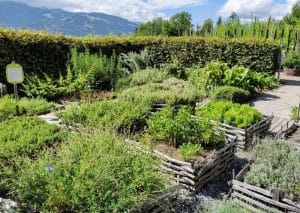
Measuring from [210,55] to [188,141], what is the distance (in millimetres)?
9312

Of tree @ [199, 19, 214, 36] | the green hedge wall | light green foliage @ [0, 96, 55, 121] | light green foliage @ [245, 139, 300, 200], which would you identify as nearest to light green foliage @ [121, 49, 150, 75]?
the green hedge wall

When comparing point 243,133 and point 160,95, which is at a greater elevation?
point 160,95

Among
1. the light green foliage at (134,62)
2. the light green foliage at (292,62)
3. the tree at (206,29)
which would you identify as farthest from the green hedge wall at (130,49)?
the tree at (206,29)

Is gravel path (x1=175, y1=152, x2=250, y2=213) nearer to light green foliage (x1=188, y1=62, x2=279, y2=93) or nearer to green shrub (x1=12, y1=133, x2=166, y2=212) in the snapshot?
green shrub (x1=12, y1=133, x2=166, y2=212)

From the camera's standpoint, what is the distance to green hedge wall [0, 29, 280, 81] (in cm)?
1028

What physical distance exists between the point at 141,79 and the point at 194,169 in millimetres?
6349

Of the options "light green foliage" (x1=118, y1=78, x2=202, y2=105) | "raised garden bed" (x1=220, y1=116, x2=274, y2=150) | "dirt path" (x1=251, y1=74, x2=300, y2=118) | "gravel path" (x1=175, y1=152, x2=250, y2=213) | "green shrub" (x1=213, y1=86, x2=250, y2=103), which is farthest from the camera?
"green shrub" (x1=213, y1=86, x2=250, y2=103)

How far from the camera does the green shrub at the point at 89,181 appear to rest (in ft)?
10.8

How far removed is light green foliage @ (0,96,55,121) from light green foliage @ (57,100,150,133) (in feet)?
3.71

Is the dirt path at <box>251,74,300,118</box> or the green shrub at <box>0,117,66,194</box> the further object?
the dirt path at <box>251,74,300,118</box>

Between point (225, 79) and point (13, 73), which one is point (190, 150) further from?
point (225, 79)

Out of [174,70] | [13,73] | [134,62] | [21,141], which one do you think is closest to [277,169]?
[21,141]

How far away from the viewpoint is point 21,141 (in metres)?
4.57

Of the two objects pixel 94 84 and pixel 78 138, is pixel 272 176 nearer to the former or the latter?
pixel 78 138
